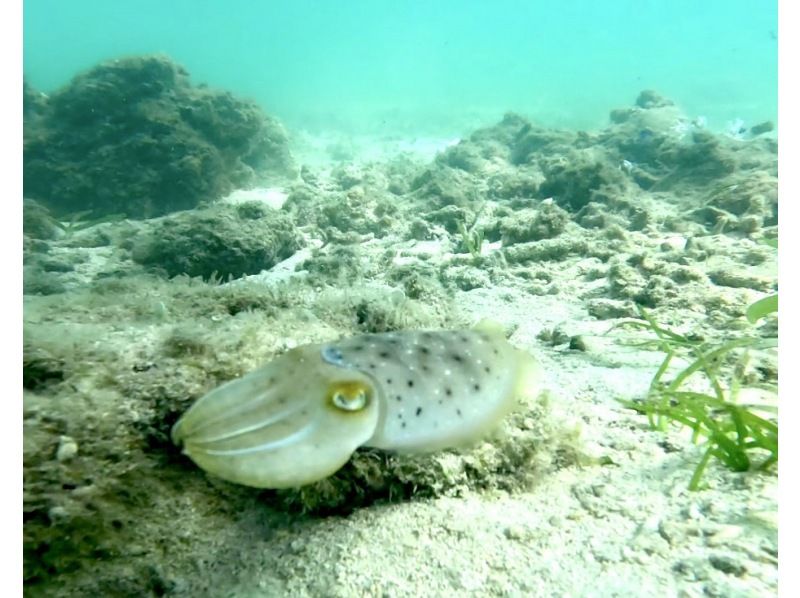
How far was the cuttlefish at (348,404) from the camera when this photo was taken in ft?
4.98

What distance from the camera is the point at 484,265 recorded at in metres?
7.26

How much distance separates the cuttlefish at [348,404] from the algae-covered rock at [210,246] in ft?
19.7

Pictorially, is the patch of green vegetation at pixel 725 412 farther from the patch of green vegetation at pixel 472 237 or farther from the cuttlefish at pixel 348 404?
the patch of green vegetation at pixel 472 237

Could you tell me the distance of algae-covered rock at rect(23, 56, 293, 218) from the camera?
11570 millimetres

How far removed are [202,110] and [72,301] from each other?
463 inches

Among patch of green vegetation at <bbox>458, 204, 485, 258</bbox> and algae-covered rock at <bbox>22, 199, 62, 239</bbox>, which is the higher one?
patch of green vegetation at <bbox>458, 204, 485, 258</bbox>

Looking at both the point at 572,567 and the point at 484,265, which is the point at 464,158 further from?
the point at 572,567

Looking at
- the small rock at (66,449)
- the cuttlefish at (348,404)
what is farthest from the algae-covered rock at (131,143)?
the cuttlefish at (348,404)

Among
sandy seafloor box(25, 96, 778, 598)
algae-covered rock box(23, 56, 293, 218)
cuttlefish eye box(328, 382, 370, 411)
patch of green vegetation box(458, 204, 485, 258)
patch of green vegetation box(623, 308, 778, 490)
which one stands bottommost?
sandy seafloor box(25, 96, 778, 598)

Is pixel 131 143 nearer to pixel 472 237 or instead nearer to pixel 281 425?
pixel 472 237

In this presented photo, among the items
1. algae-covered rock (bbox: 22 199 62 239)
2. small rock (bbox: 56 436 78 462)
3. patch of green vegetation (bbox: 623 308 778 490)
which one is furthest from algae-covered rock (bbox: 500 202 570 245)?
algae-covered rock (bbox: 22 199 62 239)

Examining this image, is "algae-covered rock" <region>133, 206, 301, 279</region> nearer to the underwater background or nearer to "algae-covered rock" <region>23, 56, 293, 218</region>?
the underwater background

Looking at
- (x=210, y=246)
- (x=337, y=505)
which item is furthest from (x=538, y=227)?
(x=337, y=505)

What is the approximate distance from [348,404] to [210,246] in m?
6.51
